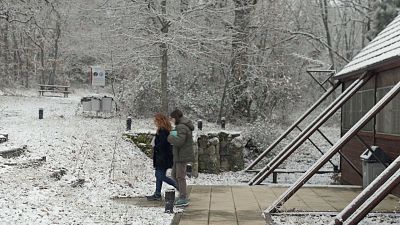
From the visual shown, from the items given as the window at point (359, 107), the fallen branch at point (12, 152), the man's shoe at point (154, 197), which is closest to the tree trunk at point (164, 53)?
the window at point (359, 107)

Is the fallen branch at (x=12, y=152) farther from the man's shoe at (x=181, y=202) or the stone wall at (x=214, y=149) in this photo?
the man's shoe at (x=181, y=202)

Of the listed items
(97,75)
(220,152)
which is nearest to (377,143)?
(220,152)

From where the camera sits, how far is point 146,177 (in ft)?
45.8

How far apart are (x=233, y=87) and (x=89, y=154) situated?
13585 millimetres

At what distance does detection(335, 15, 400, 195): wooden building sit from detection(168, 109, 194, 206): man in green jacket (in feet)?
14.2

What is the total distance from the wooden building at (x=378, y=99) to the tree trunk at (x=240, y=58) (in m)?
11.5

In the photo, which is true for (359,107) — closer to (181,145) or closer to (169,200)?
(181,145)

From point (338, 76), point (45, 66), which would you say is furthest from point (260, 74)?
point (45, 66)

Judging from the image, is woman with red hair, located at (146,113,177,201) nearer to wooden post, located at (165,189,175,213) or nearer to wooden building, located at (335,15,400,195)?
wooden post, located at (165,189,175,213)

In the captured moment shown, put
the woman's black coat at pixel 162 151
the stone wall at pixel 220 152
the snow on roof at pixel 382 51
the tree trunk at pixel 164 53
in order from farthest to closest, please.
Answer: the tree trunk at pixel 164 53 → the stone wall at pixel 220 152 → the snow on roof at pixel 382 51 → the woman's black coat at pixel 162 151

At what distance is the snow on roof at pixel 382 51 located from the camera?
11.1 metres

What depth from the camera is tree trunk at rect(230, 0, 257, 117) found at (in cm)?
2623

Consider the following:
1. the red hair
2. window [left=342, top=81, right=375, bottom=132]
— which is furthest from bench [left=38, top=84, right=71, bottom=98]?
the red hair

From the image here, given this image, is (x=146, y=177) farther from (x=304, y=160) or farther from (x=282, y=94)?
(x=282, y=94)
